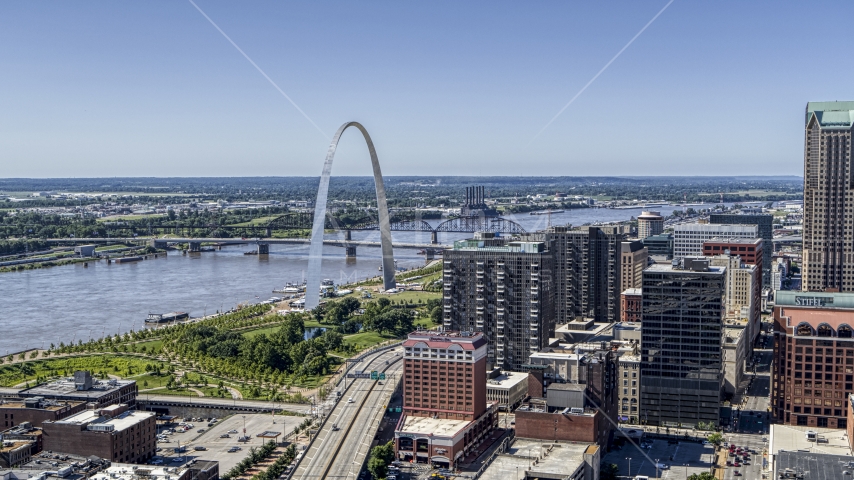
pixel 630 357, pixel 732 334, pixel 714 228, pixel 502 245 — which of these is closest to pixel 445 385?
pixel 630 357

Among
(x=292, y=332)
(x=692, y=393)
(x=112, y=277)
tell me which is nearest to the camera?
(x=692, y=393)

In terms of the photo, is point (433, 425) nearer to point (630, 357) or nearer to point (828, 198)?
point (630, 357)

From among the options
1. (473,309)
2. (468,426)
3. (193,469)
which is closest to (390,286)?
(473,309)

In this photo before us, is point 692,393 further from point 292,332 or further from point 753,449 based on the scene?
point 292,332

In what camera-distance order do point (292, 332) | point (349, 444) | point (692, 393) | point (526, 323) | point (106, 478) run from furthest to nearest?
point (292, 332) → point (526, 323) → point (692, 393) → point (349, 444) → point (106, 478)

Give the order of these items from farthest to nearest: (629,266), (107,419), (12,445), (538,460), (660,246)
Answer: (660,246) < (629,266) < (107,419) < (12,445) < (538,460)

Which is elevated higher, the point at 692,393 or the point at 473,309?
the point at 473,309
